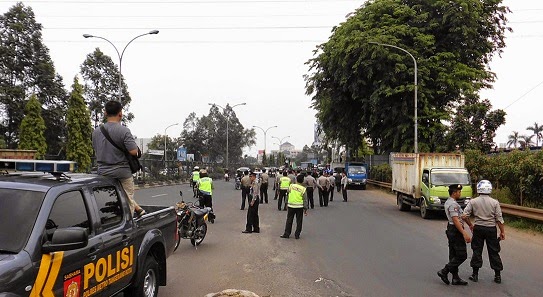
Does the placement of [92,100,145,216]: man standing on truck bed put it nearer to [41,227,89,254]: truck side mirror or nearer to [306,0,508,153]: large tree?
[41,227,89,254]: truck side mirror

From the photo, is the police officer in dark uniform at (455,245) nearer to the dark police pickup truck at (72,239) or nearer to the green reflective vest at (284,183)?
the dark police pickup truck at (72,239)

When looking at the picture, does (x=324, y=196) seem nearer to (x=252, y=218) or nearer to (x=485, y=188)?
(x=252, y=218)

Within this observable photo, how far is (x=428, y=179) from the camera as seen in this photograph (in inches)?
730

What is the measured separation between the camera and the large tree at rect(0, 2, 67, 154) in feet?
141

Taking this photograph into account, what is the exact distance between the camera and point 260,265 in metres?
9.05

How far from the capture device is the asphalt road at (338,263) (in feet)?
24.2

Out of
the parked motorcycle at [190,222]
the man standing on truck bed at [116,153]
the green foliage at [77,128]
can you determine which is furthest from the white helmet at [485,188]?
the green foliage at [77,128]

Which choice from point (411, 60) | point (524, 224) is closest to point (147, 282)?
point (524, 224)

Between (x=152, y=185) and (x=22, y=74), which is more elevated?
(x=22, y=74)

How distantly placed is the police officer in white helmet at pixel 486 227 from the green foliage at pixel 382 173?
30.3 m

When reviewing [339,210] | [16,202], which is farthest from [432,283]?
[339,210]

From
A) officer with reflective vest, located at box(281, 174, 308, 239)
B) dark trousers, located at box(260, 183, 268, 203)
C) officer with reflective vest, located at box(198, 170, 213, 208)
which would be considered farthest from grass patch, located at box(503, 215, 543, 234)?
dark trousers, located at box(260, 183, 268, 203)

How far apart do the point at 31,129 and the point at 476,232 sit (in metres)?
37.1

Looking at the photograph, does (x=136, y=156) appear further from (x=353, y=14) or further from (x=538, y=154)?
(x=353, y=14)
